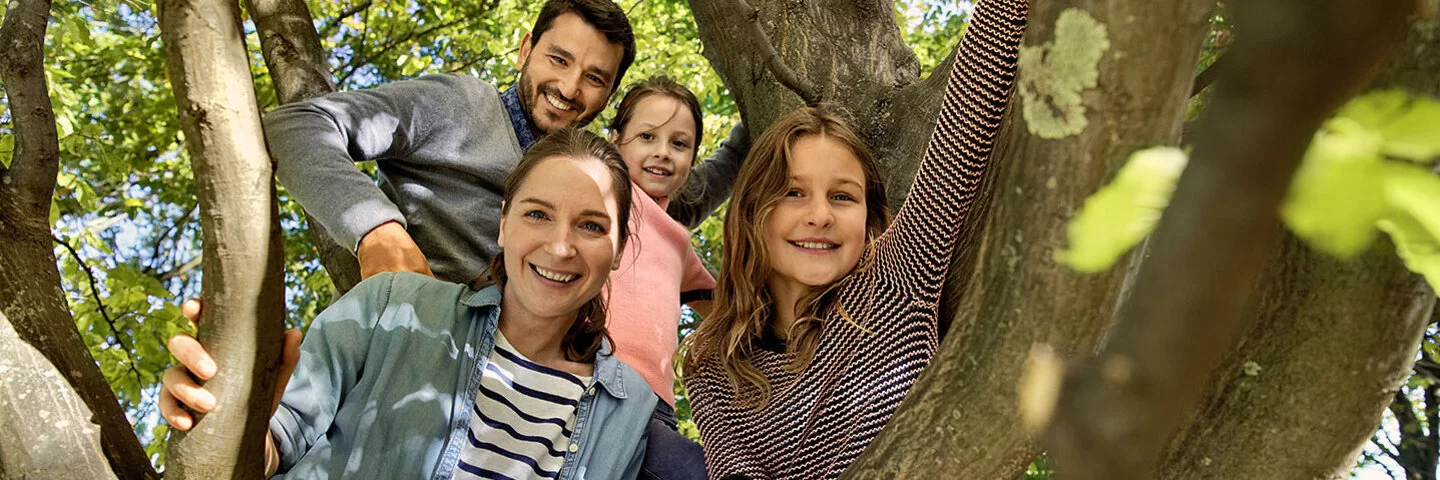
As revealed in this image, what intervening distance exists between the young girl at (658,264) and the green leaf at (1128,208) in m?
1.78

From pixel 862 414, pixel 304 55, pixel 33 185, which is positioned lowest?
pixel 862 414

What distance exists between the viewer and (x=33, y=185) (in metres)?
2.58

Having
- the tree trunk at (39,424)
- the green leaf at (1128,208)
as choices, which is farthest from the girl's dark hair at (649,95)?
the green leaf at (1128,208)

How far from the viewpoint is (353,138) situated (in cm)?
292

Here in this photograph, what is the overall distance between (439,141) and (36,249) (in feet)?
3.28

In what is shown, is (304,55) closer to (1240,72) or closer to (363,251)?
(363,251)

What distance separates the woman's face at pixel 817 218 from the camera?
241 centimetres

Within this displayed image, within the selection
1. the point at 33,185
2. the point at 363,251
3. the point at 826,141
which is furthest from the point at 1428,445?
the point at 33,185

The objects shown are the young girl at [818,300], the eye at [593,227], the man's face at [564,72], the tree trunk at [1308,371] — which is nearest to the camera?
the tree trunk at [1308,371]

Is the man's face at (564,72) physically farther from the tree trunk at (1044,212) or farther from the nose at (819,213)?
the tree trunk at (1044,212)

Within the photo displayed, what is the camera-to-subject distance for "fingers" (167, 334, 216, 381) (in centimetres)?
154

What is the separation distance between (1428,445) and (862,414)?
7.86 metres

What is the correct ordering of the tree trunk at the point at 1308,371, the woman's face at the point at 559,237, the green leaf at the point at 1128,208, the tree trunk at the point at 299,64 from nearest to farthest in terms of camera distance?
the green leaf at the point at 1128,208
the tree trunk at the point at 1308,371
the woman's face at the point at 559,237
the tree trunk at the point at 299,64

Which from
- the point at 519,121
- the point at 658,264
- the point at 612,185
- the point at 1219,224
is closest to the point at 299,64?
the point at 519,121
